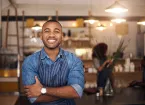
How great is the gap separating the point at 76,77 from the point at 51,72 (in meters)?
0.16

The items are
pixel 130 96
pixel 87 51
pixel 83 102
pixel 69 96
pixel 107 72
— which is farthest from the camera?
pixel 87 51

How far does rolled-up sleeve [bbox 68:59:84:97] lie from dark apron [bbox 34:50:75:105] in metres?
0.04

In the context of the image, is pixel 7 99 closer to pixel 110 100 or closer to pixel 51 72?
pixel 110 100

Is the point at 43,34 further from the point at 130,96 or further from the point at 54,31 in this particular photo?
the point at 130,96

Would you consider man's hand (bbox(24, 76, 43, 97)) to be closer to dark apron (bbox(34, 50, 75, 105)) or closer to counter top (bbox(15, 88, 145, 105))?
dark apron (bbox(34, 50, 75, 105))

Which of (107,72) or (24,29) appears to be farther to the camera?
(24,29)

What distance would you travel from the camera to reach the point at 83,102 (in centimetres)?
282

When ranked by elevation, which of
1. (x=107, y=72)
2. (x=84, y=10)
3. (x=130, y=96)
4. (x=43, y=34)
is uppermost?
(x=84, y=10)

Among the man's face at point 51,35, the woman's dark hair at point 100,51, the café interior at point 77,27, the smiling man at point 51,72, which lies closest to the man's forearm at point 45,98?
the smiling man at point 51,72

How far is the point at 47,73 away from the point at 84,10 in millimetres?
6759

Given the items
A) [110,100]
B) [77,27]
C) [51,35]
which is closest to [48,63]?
[51,35]

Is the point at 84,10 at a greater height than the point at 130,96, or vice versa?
the point at 84,10

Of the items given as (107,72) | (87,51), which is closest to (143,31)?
(87,51)

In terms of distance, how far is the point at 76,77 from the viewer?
1740 millimetres
